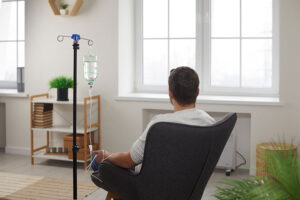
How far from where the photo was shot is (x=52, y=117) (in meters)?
4.69

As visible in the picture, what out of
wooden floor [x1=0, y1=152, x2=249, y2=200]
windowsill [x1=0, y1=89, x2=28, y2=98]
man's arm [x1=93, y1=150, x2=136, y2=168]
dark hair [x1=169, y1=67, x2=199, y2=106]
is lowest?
wooden floor [x1=0, y1=152, x2=249, y2=200]

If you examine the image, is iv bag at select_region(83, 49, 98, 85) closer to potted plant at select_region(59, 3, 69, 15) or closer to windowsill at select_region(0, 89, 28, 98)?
potted plant at select_region(59, 3, 69, 15)

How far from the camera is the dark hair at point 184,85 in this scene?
2189 millimetres

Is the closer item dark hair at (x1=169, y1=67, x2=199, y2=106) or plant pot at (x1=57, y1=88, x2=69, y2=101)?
dark hair at (x1=169, y1=67, x2=199, y2=106)

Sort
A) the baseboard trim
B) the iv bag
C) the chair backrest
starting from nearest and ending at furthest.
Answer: the chair backrest
the iv bag
the baseboard trim

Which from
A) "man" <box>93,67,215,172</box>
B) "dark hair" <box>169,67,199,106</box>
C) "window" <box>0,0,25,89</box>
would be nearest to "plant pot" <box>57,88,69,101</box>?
"window" <box>0,0,25,89</box>

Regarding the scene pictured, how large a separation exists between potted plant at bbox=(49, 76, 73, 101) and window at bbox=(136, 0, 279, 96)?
2.76 feet

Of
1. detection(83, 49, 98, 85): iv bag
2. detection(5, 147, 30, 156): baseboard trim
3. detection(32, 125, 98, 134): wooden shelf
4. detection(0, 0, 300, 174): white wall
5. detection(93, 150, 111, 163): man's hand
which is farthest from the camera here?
detection(5, 147, 30, 156): baseboard trim

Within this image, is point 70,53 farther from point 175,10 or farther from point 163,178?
point 163,178

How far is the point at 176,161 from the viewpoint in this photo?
6.70ft

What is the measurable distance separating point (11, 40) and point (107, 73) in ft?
5.16

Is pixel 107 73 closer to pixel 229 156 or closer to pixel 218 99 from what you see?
pixel 218 99

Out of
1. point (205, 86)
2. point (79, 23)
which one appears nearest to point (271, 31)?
point (205, 86)

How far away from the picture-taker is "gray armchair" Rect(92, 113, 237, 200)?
6.57 feet
